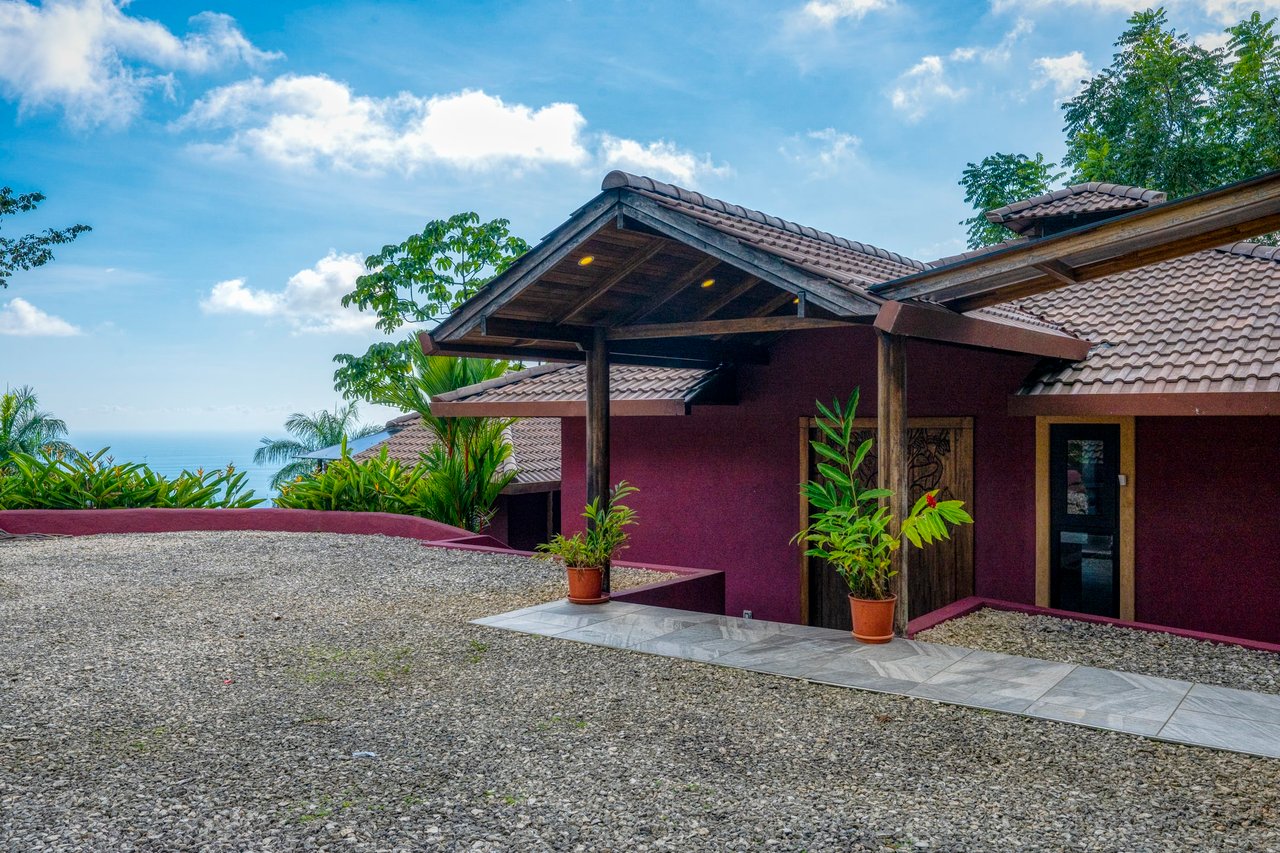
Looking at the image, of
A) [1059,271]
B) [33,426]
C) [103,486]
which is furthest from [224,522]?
[33,426]

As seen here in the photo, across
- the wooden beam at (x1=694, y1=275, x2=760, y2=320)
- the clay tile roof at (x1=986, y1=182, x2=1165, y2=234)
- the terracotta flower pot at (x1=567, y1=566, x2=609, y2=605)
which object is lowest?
the terracotta flower pot at (x1=567, y1=566, x2=609, y2=605)

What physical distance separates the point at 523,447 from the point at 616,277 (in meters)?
12.0

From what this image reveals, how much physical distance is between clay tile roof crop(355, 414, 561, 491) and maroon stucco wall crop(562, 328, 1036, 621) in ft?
18.3

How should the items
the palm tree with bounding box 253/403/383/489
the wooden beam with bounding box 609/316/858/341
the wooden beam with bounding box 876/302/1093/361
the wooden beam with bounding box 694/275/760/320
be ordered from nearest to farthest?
1. the wooden beam with bounding box 876/302/1093/361
2. the wooden beam with bounding box 609/316/858/341
3. the wooden beam with bounding box 694/275/760/320
4. the palm tree with bounding box 253/403/383/489

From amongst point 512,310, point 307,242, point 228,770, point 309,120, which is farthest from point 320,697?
point 307,242

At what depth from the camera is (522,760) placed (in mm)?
3855

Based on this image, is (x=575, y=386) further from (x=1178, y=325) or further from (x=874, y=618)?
(x=1178, y=325)

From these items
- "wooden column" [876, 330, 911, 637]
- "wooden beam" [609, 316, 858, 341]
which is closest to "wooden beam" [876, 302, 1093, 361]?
"wooden column" [876, 330, 911, 637]

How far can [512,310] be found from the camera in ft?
22.9

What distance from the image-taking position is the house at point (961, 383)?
5547mm

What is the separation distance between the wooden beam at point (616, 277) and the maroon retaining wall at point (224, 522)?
15.3 feet

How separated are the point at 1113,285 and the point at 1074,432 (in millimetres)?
2293

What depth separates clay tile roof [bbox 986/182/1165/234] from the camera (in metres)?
10.8

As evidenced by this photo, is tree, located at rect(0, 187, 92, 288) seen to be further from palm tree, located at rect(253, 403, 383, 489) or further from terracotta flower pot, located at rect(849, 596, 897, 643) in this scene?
terracotta flower pot, located at rect(849, 596, 897, 643)
